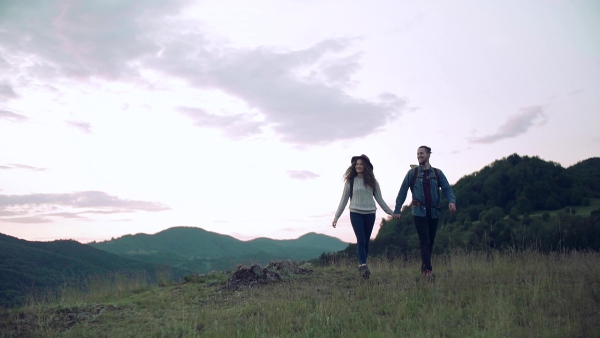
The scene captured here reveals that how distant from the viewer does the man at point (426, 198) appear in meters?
9.26

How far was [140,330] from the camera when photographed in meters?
7.23

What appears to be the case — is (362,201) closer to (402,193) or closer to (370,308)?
(402,193)

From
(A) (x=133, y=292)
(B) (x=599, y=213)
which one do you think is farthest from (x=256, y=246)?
(A) (x=133, y=292)

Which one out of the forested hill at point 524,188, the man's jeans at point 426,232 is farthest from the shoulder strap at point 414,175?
the forested hill at point 524,188

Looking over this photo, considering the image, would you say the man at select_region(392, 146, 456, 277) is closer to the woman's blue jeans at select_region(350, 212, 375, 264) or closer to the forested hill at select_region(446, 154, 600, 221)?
the woman's blue jeans at select_region(350, 212, 375, 264)

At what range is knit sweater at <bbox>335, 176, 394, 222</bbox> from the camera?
9.76 meters

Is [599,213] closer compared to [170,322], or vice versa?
[170,322]

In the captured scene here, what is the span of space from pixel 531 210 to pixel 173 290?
1233 inches

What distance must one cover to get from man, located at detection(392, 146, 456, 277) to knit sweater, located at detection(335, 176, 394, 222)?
1.65 feet

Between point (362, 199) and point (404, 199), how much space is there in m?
0.82

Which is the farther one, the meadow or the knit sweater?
the knit sweater

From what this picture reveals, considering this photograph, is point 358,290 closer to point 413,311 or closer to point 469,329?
point 413,311

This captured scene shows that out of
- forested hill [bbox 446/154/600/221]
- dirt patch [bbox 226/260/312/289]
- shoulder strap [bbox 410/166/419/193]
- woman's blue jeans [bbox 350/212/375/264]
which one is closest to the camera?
shoulder strap [bbox 410/166/419/193]

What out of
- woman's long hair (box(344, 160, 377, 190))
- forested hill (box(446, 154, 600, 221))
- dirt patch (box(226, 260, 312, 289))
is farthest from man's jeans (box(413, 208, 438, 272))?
forested hill (box(446, 154, 600, 221))
